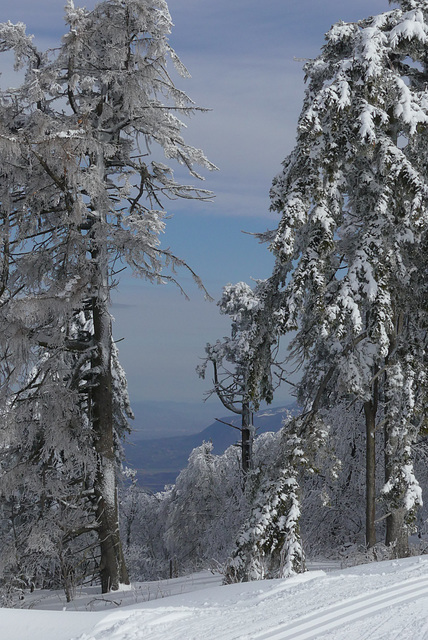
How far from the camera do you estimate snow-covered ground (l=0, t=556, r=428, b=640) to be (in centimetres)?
486

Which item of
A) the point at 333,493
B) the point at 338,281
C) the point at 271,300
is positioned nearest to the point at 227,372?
the point at 333,493

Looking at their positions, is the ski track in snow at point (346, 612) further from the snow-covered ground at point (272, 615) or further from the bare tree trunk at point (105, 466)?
the bare tree trunk at point (105, 466)

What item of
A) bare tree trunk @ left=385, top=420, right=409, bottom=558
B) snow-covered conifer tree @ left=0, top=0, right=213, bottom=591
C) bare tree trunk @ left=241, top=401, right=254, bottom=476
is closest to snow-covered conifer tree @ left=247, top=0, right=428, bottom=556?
bare tree trunk @ left=385, top=420, right=409, bottom=558

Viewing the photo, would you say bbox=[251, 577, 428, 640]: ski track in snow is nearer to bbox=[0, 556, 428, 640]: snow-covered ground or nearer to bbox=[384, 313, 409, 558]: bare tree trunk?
bbox=[0, 556, 428, 640]: snow-covered ground

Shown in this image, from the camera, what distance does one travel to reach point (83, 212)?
1178 centimetres

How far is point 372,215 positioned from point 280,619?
6838 mm

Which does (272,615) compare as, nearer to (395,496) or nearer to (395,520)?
(395,496)

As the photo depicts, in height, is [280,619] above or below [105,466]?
below

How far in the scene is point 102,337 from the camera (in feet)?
43.9

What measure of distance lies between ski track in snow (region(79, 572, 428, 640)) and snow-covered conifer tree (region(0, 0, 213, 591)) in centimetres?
682

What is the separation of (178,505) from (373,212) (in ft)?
63.7

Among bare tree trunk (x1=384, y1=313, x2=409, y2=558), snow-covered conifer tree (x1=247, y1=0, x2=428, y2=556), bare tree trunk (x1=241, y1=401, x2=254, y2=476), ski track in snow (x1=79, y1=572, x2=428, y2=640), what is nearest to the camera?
ski track in snow (x1=79, y1=572, x2=428, y2=640)

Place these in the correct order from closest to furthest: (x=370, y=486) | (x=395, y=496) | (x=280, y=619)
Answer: (x=280, y=619) → (x=395, y=496) → (x=370, y=486)

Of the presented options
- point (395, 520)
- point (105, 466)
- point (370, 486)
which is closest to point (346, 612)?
point (395, 520)
